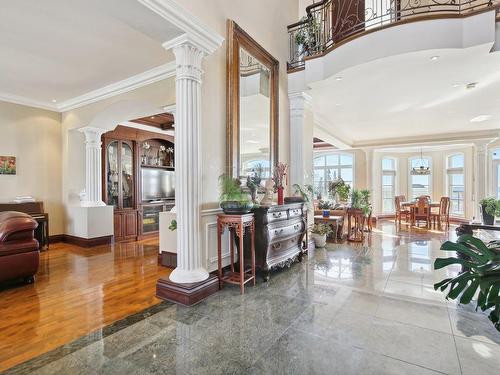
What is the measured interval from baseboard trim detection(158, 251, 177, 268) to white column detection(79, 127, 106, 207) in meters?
2.48

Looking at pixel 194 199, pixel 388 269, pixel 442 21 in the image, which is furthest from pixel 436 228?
pixel 194 199

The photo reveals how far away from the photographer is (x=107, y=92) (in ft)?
15.9

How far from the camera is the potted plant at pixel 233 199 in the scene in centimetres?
306

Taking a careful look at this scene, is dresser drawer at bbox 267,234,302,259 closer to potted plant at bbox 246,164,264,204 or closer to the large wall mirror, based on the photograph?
potted plant at bbox 246,164,264,204

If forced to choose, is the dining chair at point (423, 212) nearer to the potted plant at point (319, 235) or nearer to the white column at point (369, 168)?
the white column at point (369, 168)

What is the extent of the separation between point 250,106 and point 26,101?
4821 mm

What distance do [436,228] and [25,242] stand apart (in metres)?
9.69

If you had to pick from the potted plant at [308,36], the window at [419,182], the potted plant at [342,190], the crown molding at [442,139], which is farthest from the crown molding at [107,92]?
the window at [419,182]

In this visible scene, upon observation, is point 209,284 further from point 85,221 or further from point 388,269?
point 85,221

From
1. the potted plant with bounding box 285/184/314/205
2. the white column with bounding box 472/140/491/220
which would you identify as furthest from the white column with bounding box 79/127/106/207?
the white column with bounding box 472/140/491/220

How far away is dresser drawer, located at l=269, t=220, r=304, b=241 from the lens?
134 inches

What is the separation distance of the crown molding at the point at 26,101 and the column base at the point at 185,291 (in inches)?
204

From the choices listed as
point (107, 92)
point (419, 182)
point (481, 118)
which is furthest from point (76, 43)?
point (419, 182)

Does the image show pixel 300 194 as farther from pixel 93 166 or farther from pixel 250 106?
pixel 93 166
